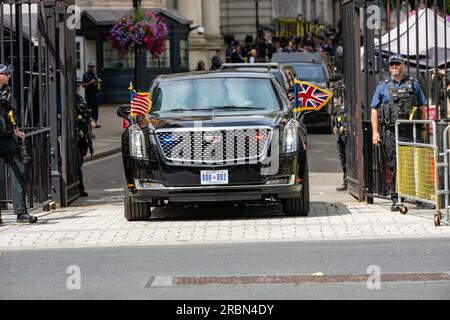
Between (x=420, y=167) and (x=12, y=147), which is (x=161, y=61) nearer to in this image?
(x=12, y=147)

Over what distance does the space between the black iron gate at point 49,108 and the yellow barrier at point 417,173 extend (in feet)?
14.5

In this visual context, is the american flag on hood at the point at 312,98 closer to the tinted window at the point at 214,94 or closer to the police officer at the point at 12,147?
the tinted window at the point at 214,94

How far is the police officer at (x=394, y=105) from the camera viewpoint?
1496cm

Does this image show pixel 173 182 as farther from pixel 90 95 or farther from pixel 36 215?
pixel 90 95

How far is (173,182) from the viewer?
1407 centimetres

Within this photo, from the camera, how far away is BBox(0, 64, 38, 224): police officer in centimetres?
1430

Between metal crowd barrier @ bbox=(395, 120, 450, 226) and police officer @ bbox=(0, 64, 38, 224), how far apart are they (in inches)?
164

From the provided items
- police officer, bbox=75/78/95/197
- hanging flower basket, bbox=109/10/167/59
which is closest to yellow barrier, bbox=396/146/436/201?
police officer, bbox=75/78/95/197

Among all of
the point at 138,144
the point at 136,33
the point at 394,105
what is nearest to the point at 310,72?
the point at 136,33

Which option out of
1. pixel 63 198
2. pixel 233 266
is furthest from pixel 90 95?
pixel 233 266

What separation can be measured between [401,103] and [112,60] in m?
37.0

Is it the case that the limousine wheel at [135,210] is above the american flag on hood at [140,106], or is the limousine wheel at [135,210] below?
below

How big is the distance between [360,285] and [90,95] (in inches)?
1076

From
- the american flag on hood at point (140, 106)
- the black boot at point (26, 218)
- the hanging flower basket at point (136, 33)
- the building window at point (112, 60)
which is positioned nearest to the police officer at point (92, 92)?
the hanging flower basket at point (136, 33)
